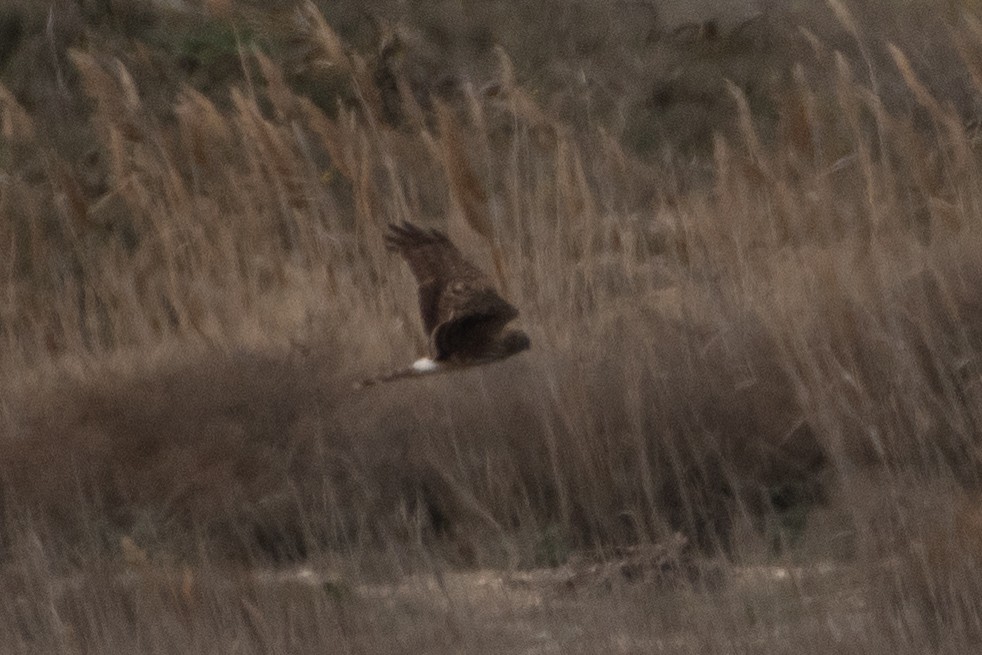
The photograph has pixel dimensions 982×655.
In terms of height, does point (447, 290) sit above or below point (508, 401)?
above

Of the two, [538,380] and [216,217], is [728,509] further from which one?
[216,217]

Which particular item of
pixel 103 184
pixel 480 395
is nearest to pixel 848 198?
pixel 480 395

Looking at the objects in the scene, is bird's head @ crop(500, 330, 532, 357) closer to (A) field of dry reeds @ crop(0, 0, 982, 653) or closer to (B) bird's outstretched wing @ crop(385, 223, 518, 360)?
(B) bird's outstretched wing @ crop(385, 223, 518, 360)

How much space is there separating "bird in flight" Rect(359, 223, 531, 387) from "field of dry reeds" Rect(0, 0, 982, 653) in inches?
12.8

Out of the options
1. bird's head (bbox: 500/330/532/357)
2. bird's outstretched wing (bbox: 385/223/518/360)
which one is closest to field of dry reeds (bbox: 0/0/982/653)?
bird's head (bbox: 500/330/532/357)

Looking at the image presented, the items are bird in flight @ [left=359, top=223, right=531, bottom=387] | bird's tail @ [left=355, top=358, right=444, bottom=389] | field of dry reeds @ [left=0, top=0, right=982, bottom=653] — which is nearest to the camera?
field of dry reeds @ [left=0, top=0, right=982, bottom=653]

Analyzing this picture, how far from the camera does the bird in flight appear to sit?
17.4 feet

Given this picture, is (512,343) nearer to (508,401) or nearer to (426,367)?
(426,367)

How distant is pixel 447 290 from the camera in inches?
211

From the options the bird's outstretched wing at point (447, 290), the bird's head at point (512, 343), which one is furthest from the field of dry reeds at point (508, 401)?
the bird's outstretched wing at point (447, 290)

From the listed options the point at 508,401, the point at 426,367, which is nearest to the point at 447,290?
the point at 426,367

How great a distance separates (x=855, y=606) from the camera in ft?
15.2

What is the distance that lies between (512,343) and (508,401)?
70 cm

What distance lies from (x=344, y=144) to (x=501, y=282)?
3.14ft
